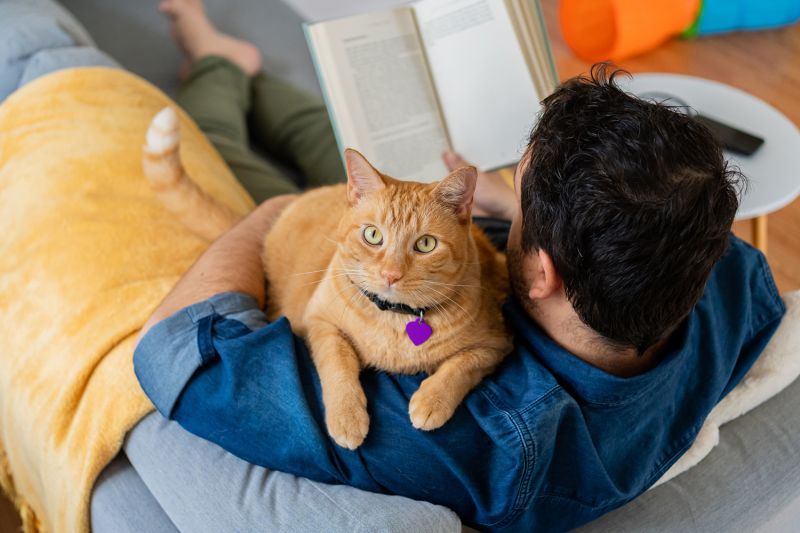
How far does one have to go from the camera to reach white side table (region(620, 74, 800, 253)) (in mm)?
1821

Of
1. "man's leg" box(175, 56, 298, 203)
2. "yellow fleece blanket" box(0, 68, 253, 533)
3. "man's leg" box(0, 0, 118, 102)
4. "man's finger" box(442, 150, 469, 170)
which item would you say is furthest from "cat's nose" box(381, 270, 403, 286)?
"man's leg" box(0, 0, 118, 102)

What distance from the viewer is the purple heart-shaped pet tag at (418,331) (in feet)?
3.57

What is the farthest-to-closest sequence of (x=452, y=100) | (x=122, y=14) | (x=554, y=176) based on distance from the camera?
(x=122, y=14)
(x=452, y=100)
(x=554, y=176)

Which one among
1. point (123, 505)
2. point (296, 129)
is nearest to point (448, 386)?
point (123, 505)

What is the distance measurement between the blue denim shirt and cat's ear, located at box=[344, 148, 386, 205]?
24cm

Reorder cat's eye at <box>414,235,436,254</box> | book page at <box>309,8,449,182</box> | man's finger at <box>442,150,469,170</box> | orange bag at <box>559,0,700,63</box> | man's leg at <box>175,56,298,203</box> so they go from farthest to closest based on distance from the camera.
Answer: orange bag at <box>559,0,700,63</box> < man's leg at <box>175,56,298,203</box> < man's finger at <box>442,150,469,170</box> < book page at <box>309,8,449,182</box> < cat's eye at <box>414,235,436,254</box>

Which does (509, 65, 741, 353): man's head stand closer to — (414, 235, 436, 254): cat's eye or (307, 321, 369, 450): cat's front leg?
(414, 235, 436, 254): cat's eye

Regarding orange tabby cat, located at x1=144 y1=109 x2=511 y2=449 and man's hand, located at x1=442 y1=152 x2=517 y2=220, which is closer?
orange tabby cat, located at x1=144 y1=109 x2=511 y2=449

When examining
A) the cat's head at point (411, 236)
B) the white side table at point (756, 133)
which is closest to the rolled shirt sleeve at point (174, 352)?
the cat's head at point (411, 236)

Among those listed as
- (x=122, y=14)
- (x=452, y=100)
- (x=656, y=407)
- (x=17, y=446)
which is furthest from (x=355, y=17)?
(x=122, y=14)

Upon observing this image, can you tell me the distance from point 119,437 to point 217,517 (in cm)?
27

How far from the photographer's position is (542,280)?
3.26 ft

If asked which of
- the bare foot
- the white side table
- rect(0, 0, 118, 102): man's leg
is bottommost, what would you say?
the white side table

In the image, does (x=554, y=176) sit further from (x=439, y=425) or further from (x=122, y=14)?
(x=122, y=14)
